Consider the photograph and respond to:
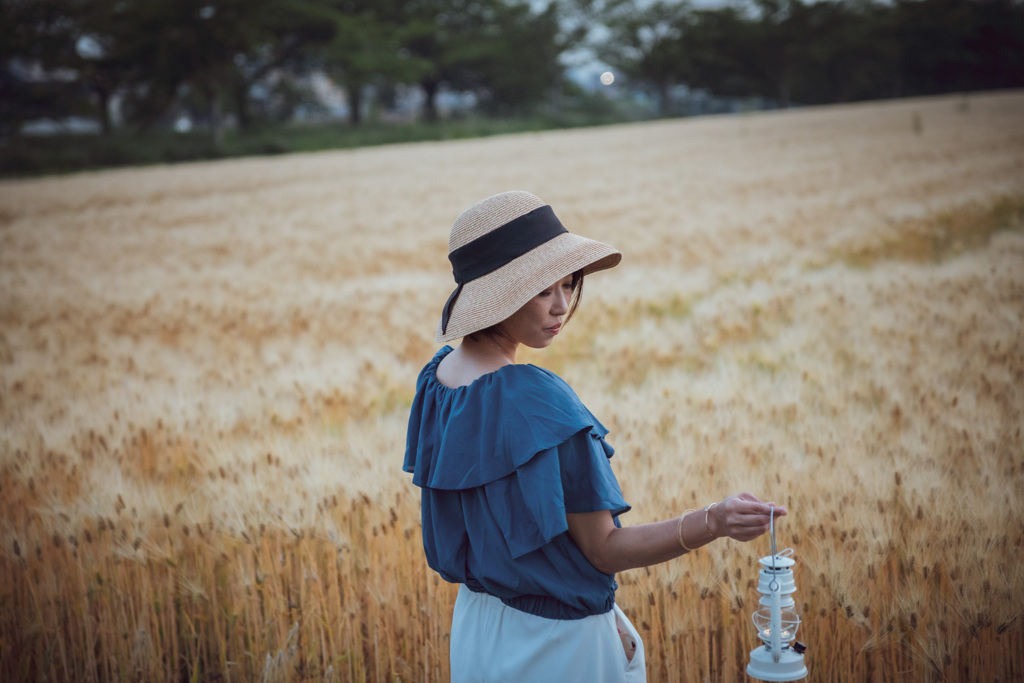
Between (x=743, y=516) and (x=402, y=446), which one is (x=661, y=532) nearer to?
(x=743, y=516)

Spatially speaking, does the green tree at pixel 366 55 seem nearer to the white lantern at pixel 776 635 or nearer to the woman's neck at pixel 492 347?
the woman's neck at pixel 492 347

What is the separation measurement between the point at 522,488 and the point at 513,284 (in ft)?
1.31

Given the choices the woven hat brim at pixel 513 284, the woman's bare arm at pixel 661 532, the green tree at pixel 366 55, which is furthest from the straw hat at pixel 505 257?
the green tree at pixel 366 55

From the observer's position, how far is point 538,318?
151cm

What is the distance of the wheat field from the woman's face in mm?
984

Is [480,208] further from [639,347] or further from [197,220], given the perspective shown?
[197,220]

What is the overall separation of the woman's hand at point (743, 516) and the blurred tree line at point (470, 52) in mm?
34451

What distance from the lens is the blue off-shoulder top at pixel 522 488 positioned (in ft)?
4.31

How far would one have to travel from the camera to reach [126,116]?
4497 centimetres

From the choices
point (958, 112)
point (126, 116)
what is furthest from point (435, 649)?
point (126, 116)

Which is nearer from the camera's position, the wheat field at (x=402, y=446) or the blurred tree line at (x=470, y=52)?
the wheat field at (x=402, y=446)

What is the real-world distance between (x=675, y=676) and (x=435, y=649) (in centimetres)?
70

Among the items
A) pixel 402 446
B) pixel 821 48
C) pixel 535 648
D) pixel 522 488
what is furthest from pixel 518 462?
pixel 821 48

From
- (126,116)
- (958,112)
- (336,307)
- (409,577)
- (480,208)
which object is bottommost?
(409,577)
